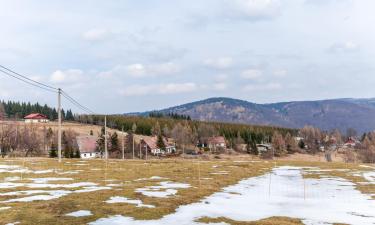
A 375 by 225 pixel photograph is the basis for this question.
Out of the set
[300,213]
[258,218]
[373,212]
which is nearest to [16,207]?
[258,218]

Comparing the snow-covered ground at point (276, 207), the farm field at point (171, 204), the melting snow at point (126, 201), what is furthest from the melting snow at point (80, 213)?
the melting snow at point (126, 201)

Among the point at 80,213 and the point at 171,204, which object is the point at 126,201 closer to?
the point at 171,204

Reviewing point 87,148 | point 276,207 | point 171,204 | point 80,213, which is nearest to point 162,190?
point 171,204

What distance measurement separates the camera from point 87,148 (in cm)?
16988

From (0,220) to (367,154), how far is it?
18197cm

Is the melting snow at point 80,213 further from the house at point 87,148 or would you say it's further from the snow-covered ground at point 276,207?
the house at point 87,148

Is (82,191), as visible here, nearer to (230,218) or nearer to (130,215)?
(130,215)

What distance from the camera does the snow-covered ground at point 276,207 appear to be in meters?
23.7

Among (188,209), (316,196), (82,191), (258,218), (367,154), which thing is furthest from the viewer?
(367,154)

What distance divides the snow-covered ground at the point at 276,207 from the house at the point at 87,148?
13731 centimetres

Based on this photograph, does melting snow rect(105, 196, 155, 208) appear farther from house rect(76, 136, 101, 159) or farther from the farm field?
house rect(76, 136, 101, 159)

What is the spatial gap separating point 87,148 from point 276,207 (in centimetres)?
14971

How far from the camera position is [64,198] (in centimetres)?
2781

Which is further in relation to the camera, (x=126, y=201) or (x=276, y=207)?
(x=276, y=207)
